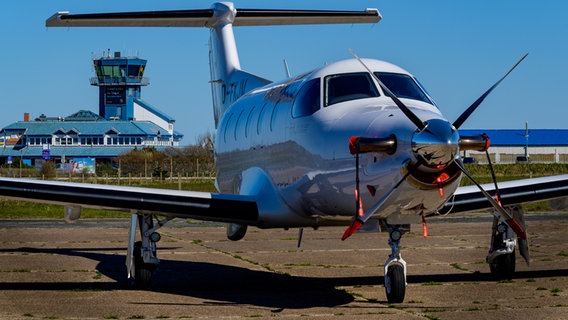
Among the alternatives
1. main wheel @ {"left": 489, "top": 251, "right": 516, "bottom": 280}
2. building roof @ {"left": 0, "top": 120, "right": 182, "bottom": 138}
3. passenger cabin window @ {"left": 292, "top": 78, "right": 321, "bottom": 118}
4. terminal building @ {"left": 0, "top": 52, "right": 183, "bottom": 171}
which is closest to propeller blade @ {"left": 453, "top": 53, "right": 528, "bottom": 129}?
passenger cabin window @ {"left": 292, "top": 78, "right": 321, "bottom": 118}

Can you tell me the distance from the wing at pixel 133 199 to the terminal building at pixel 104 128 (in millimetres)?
153298

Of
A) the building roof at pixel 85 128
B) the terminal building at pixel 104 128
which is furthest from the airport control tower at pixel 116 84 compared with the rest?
the building roof at pixel 85 128

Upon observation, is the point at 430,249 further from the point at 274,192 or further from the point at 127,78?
the point at 127,78

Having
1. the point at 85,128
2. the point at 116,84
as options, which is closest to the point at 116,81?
the point at 116,84

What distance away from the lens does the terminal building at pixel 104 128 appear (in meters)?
176

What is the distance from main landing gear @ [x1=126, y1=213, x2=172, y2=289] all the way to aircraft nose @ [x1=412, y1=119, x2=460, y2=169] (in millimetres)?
6177

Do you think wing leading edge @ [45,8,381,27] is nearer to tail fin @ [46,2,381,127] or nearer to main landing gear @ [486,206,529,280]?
tail fin @ [46,2,381,127]

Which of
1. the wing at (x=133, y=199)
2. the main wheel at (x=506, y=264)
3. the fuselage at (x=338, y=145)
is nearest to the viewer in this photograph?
the fuselage at (x=338, y=145)

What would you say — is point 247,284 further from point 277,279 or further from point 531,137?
point 531,137

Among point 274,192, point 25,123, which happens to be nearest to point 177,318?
point 274,192

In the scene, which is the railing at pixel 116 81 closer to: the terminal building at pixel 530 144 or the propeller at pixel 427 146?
the terminal building at pixel 530 144

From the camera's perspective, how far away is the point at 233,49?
28219 millimetres

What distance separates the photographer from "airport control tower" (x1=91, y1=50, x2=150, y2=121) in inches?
7559

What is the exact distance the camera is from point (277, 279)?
18.4m
